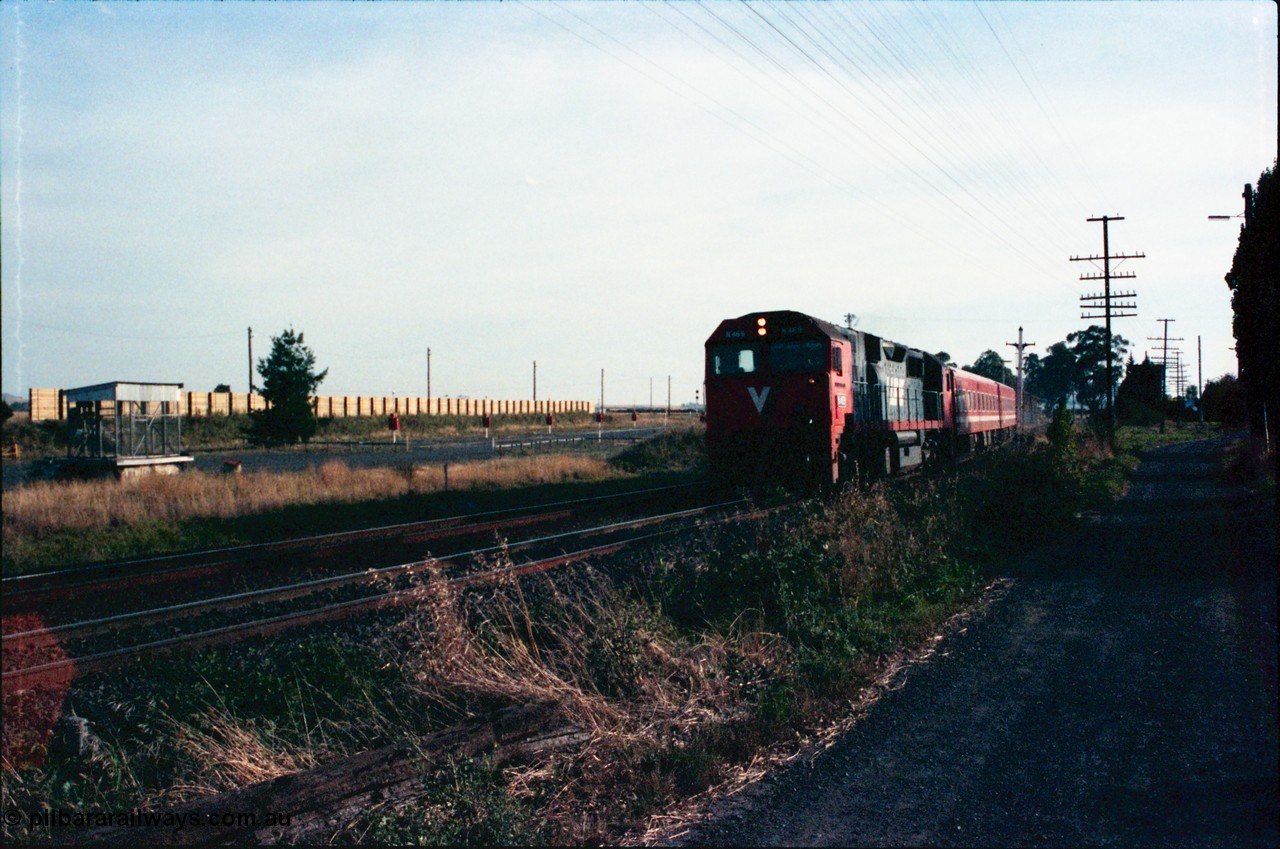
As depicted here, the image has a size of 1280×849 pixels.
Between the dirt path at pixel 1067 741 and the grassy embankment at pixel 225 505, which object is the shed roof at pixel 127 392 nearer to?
the grassy embankment at pixel 225 505

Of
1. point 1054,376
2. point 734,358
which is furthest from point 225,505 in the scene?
point 1054,376

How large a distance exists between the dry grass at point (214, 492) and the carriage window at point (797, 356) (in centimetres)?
933

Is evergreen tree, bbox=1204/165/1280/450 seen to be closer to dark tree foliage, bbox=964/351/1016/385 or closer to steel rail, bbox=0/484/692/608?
steel rail, bbox=0/484/692/608

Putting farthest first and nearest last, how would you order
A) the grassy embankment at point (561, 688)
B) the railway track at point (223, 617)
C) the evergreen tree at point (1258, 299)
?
1. the evergreen tree at point (1258, 299)
2. the railway track at point (223, 617)
3. the grassy embankment at point (561, 688)

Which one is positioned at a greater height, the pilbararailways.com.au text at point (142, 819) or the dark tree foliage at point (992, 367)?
the dark tree foliage at point (992, 367)

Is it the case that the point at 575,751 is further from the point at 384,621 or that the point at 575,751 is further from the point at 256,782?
the point at 384,621

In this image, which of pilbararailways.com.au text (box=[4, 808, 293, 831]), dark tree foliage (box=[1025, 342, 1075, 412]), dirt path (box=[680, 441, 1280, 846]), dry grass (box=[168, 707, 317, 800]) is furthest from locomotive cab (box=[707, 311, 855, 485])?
dark tree foliage (box=[1025, 342, 1075, 412])

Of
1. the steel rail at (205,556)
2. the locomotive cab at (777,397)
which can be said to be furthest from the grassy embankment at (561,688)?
the locomotive cab at (777,397)

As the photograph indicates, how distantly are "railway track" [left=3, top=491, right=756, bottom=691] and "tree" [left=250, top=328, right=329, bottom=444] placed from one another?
2468 cm

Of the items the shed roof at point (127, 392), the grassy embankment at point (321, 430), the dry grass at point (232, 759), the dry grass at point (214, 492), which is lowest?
the dry grass at point (232, 759)

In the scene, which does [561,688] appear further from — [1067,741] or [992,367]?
[992,367]

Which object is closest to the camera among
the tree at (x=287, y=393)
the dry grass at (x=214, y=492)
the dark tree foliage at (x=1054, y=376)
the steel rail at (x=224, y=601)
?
the steel rail at (x=224, y=601)

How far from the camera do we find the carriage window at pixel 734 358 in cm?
1792

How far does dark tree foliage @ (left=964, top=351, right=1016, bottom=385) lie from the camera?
3568 inches
